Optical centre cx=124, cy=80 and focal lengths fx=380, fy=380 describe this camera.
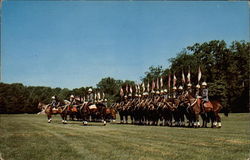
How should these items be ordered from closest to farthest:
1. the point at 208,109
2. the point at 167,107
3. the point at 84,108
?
the point at 208,109, the point at 167,107, the point at 84,108

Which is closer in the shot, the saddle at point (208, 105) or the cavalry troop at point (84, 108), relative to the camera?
the saddle at point (208, 105)

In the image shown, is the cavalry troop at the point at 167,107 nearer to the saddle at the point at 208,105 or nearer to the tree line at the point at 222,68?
the saddle at the point at 208,105

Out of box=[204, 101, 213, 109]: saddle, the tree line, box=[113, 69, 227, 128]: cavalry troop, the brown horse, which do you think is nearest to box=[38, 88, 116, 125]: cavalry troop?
box=[113, 69, 227, 128]: cavalry troop

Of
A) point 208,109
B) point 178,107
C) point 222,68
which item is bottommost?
point 208,109

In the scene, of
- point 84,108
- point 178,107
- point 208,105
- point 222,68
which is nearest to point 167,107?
point 178,107

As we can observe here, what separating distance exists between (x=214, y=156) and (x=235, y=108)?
61.8 metres

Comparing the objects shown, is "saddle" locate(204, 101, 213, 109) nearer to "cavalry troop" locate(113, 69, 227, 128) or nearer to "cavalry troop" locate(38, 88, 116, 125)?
"cavalry troop" locate(113, 69, 227, 128)

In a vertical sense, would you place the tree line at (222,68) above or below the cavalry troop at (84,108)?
above

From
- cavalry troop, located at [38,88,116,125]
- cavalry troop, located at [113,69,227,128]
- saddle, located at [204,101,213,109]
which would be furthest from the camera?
cavalry troop, located at [38,88,116,125]

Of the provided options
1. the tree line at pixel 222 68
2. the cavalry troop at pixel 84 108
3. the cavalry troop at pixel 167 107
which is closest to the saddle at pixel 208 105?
the cavalry troop at pixel 167 107

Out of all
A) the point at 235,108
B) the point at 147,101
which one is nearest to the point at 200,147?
the point at 147,101

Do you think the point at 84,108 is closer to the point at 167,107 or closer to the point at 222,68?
the point at 167,107

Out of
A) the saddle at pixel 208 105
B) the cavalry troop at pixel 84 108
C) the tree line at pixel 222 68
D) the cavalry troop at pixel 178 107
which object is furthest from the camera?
the tree line at pixel 222 68

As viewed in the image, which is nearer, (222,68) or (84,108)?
(84,108)
